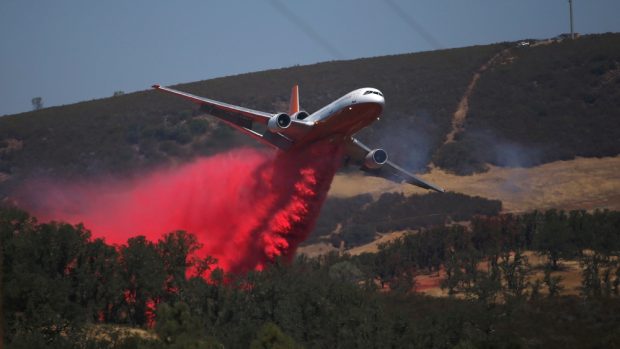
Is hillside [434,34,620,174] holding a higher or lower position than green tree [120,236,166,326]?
higher

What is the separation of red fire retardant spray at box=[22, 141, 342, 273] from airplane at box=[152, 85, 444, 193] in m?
1.17

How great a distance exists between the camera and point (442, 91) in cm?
13475

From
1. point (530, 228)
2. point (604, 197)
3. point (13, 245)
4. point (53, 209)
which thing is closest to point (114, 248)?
point (13, 245)

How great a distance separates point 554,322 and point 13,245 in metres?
29.2

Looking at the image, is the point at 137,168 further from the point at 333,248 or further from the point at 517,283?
the point at 517,283

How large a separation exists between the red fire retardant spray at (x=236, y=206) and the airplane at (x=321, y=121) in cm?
117

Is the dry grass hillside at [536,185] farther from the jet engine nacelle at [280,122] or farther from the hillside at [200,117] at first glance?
the jet engine nacelle at [280,122]

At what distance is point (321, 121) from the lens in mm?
49938

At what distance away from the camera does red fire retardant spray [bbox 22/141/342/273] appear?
173ft

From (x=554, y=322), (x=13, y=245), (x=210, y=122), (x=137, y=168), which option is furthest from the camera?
(x=210, y=122)

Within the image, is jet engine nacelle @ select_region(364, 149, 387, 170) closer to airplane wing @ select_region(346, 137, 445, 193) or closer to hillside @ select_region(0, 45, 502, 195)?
airplane wing @ select_region(346, 137, 445, 193)

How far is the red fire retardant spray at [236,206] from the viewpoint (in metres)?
52.7

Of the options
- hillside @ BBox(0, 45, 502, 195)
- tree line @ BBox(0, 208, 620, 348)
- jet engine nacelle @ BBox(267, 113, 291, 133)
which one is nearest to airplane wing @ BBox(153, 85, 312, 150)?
jet engine nacelle @ BBox(267, 113, 291, 133)

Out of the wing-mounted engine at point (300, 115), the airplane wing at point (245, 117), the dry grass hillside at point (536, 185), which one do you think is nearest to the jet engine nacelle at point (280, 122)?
the airplane wing at point (245, 117)
